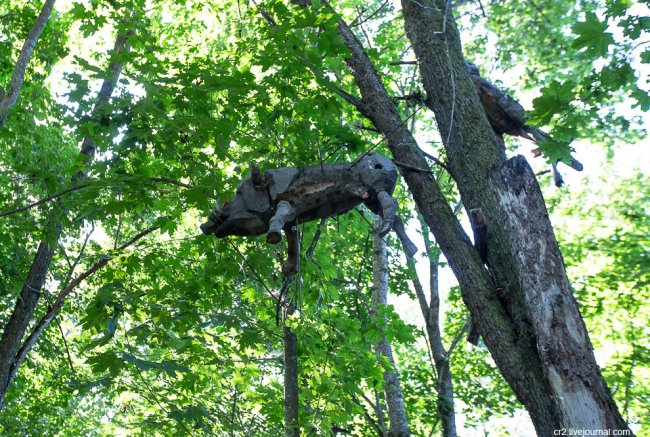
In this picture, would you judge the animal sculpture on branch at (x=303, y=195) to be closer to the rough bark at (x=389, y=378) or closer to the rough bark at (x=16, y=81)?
the rough bark at (x=389, y=378)

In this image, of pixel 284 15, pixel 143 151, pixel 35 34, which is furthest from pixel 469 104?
pixel 35 34

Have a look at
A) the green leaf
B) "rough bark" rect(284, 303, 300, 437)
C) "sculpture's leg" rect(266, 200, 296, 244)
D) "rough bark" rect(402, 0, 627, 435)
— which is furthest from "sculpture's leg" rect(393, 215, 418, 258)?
"rough bark" rect(284, 303, 300, 437)

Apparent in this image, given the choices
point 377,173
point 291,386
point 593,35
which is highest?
point 593,35

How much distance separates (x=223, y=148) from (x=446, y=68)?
198 centimetres

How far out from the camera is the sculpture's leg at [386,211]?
3.12m

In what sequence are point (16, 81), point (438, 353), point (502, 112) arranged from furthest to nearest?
point (438, 353) → point (16, 81) → point (502, 112)

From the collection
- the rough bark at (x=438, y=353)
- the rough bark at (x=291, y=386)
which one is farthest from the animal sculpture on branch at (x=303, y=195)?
the rough bark at (x=438, y=353)

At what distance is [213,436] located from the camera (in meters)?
4.89

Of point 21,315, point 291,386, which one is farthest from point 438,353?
point 21,315

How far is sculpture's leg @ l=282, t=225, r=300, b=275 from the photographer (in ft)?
11.3

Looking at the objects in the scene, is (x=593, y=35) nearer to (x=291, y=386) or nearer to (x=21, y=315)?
(x=291, y=386)

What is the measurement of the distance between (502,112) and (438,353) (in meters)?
5.30

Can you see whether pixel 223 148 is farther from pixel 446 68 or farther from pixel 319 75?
pixel 446 68

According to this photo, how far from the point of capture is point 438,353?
881 centimetres
